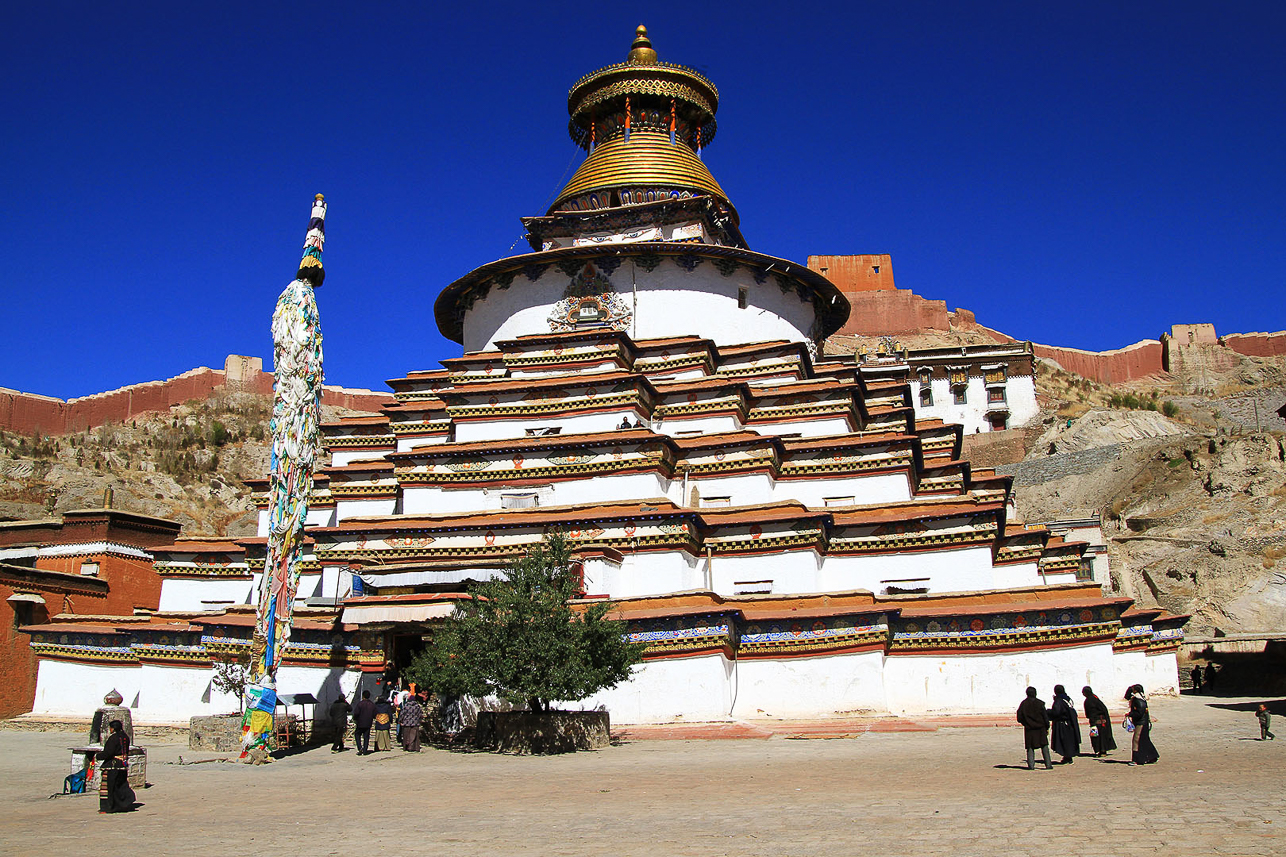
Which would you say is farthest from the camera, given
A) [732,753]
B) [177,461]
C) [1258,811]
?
[177,461]

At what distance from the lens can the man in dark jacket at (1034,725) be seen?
10.7 meters

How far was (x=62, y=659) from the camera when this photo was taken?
21.1 metres

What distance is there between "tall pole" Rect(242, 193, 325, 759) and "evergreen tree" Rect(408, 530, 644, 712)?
7.67 feet

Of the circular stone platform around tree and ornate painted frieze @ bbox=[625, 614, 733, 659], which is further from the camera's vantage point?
ornate painted frieze @ bbox=[625, 614, 733, 659]

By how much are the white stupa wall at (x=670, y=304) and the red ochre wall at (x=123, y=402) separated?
29673 millimetres

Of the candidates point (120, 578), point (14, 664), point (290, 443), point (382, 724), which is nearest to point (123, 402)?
point (120, 578)

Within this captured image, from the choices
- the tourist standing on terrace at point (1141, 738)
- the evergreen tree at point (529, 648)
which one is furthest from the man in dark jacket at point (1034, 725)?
the evergreen tree at point (529, 648)

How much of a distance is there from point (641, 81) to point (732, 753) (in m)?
24.7

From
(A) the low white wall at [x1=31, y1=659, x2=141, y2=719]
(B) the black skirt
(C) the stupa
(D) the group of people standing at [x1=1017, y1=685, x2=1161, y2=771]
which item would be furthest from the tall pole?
(D) the group of people standing at [x1=1017, y1=685, x2=1161, y2=771]

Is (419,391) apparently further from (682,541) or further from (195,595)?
(682,541)

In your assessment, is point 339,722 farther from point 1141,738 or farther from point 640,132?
point 640,132

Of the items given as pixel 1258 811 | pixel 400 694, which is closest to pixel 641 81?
pixel 400 694

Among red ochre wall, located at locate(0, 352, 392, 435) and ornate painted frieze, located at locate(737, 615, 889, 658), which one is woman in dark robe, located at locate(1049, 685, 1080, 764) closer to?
ornate painted frieze, located at locate(737, 615, 889, 658)

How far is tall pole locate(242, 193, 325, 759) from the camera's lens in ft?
50.0
